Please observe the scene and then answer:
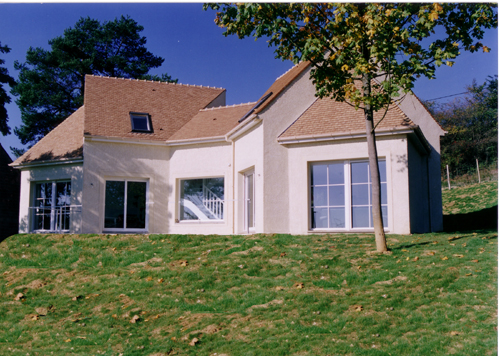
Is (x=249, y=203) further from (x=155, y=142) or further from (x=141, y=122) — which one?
(x=141, y=122)

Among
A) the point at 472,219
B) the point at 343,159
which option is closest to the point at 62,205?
the point at 343,159

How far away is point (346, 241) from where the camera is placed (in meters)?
12.5

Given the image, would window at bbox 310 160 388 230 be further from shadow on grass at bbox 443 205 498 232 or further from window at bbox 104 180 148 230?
window at bbox 104 180 148 230

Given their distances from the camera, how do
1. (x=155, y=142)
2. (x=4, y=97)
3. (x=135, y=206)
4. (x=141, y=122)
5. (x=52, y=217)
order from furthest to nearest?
(x=4, y=97), (x=141, y=122), (x=52, y=217), (x=155, y=142), (x=135, y=206)

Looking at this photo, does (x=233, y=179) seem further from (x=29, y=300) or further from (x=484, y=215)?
(x=484, y=215)

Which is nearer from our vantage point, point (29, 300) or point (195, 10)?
point (29, 300)

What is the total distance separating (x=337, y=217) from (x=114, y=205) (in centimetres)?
906

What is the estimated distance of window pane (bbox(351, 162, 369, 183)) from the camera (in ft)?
46.4

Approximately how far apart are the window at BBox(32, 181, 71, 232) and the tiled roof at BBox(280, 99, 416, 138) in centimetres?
971

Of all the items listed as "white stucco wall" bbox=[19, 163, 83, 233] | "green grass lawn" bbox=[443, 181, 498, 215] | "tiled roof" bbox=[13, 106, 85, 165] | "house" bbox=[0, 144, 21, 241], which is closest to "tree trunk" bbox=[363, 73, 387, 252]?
"white stucco wall" bbox=[19, 163, 83, 233]

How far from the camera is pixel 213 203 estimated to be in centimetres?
1841

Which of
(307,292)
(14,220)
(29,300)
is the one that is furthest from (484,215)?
(14,220)

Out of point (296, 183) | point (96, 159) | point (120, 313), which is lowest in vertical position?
point (120, 313)

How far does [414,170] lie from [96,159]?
38.4ft
